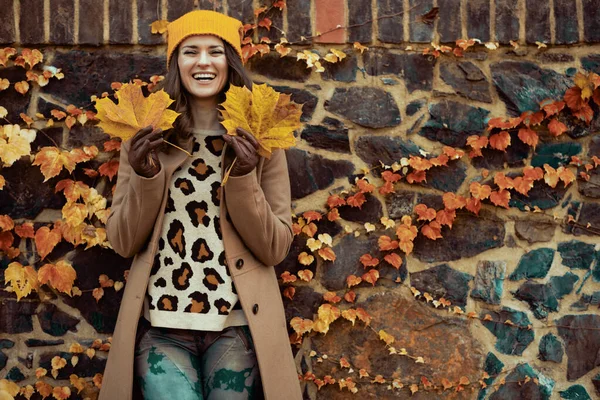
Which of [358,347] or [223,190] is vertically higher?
[223,190]

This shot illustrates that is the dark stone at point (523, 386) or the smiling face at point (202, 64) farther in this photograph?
the dark stone at point (523, 386)

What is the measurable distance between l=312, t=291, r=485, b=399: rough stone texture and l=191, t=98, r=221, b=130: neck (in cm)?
104

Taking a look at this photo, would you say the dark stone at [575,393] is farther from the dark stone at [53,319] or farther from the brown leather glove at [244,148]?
the dark stone at [53,319]

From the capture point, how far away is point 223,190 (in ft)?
8.26

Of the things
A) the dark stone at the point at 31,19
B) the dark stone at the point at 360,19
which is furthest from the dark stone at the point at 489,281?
the dark stone at the point at 31,19

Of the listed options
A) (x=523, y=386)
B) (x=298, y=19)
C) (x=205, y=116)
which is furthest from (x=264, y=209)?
(x=523, y=386)

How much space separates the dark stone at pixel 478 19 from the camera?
10.3 feet

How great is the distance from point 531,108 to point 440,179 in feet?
1.56

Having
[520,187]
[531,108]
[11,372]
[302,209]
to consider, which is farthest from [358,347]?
[11,372]

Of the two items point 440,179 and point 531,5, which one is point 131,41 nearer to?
point 440,179

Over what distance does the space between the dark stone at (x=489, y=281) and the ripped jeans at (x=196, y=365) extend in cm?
114

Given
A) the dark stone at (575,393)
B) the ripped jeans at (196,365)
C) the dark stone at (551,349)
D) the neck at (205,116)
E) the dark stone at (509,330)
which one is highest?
the neck at (205,116)

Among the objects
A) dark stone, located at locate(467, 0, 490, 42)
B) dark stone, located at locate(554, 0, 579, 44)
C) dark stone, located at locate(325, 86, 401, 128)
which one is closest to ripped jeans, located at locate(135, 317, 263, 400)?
dark stone, located at locate(325, 86, 401, 128)

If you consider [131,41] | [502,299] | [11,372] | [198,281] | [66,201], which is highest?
[131,41]
